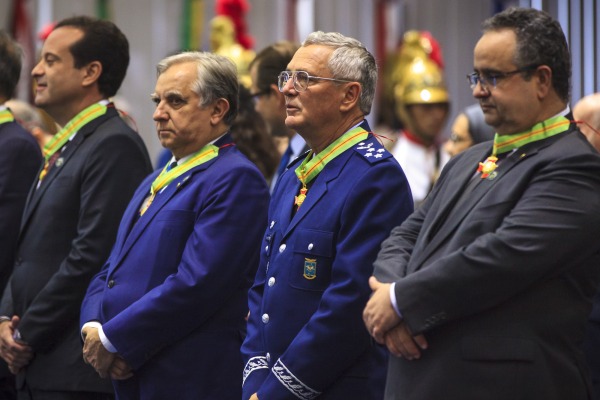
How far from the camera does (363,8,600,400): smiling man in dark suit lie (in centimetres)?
270

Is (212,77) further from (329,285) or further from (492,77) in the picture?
(492,77)

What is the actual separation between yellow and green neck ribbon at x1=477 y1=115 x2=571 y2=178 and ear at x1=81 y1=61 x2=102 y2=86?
1818 mm

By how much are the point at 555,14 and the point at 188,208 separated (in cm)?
174

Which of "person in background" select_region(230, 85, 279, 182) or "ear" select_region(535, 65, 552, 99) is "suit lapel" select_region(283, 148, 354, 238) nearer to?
"ear" select_region(535, 65, 552, 99)

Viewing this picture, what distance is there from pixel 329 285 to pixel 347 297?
0.11 m

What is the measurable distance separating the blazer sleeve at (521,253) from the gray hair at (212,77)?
47.8 inches

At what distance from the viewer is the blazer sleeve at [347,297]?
3061 millimetres

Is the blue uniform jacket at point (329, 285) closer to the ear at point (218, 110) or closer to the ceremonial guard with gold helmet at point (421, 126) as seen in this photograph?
the ear at point (218, 110)

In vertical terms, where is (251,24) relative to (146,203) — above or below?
above

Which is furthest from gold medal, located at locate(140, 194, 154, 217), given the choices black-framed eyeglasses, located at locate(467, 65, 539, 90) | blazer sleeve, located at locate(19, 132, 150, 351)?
black-framed eyeglasses, located at locate(467, 65, 539, 90)

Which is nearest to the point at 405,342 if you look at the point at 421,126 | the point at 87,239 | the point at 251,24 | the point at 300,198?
the point at 300,198

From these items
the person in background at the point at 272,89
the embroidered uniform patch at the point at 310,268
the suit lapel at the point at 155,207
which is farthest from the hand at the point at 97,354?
the person in background at the point at 272,89

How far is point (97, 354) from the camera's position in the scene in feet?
11.7

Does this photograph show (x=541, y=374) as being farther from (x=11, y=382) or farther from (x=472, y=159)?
(x=11, y=382)
